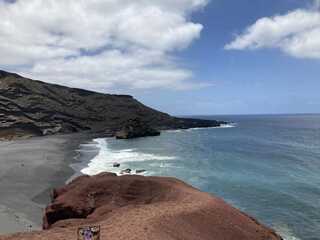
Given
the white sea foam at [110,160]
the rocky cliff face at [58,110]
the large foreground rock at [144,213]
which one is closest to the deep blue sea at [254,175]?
the white sea foam at [110,160]

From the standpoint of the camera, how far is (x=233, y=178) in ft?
157

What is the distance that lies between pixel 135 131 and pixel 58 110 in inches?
1504

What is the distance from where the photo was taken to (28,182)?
44.6 m

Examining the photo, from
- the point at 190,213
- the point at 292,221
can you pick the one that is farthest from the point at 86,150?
the point at 190,213

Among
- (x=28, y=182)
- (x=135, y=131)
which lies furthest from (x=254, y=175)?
(x=135, y=131)

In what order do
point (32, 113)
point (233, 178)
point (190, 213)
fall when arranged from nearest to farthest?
1. point (190, 213)
2. point (233, 178)
3. point (32, 113)

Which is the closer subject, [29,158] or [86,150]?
[29,158]

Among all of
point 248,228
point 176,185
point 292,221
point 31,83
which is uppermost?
point 31,83

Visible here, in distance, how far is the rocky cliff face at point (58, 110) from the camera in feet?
409

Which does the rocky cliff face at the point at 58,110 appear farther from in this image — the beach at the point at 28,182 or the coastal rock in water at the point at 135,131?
the beach at the point at 28,182

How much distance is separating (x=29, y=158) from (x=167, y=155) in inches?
A: 1002

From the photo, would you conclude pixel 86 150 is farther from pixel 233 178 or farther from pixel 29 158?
pixel 233 178

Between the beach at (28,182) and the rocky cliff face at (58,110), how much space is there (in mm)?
51055

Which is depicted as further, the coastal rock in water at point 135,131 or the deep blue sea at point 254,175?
the coastal rock in water at point 135,131
